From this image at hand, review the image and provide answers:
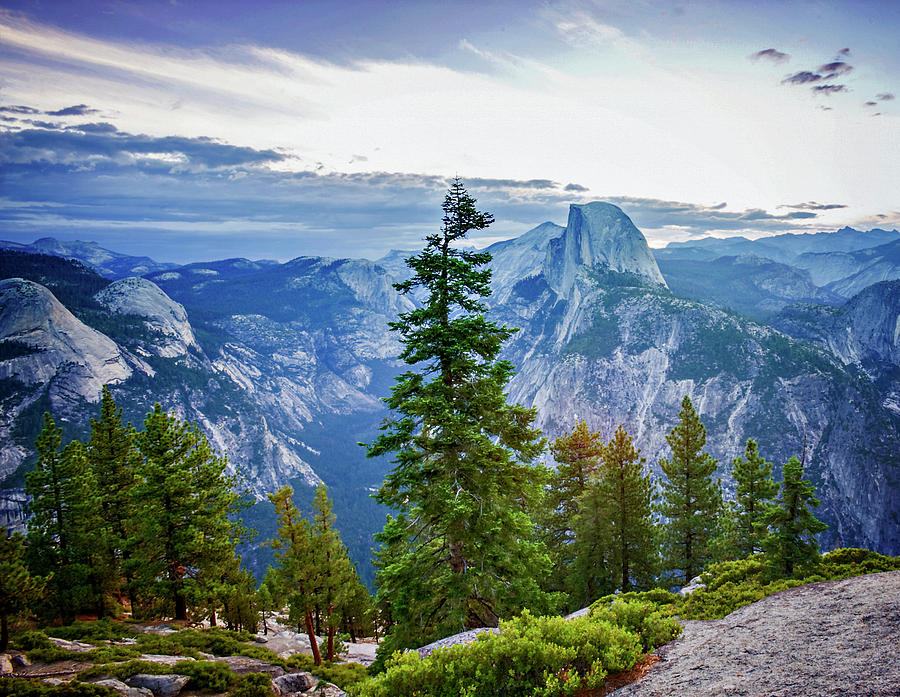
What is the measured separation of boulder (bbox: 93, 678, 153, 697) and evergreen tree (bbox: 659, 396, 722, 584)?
94.7 ft

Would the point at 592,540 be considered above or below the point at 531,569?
below

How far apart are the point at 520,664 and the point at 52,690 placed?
45.7 feet

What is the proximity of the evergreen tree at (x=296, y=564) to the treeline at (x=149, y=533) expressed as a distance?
0.19 ft

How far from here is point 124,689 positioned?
42.2 ft

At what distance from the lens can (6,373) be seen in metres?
150

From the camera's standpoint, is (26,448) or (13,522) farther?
(26,448)

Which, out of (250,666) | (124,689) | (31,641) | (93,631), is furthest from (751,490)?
(31,641)

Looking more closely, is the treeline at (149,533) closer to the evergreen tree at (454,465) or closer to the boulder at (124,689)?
the boulder at (124,689)

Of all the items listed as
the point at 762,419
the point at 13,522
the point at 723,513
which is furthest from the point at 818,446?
the point at 13,522

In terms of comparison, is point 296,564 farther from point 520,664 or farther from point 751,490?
point 751,490

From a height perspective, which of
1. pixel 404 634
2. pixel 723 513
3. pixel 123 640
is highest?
pixel 404 634

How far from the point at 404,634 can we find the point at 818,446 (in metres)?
202

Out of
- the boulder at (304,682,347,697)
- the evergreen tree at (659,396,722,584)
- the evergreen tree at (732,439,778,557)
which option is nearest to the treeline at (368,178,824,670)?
the boulder at (304,682,347,697)

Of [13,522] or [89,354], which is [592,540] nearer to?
[13,522]
